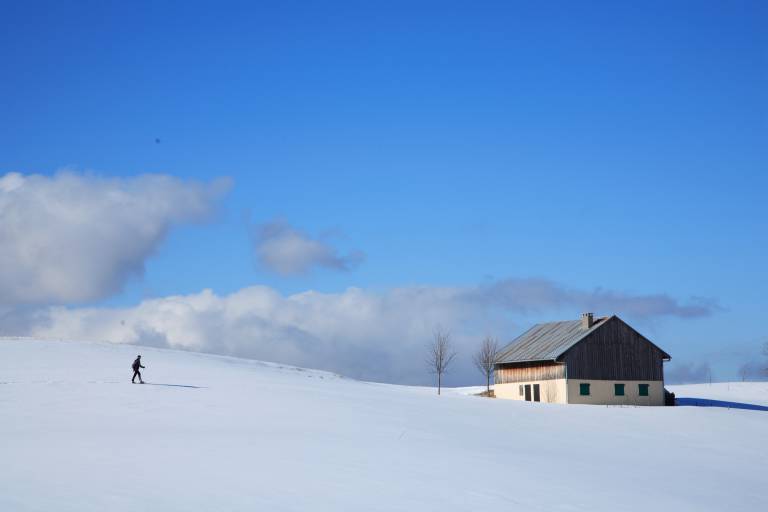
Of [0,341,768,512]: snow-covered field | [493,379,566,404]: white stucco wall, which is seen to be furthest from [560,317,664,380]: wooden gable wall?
[0,341,768,512]: snow-covered field

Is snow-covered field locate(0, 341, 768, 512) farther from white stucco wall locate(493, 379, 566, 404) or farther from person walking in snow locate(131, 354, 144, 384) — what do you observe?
white stucco wall locate(493, 379, 566, 404)

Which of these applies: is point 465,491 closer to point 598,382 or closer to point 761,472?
point 761,472

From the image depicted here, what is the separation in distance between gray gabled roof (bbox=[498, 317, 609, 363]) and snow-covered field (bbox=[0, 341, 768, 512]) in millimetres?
10561

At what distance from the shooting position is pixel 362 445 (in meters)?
30.5

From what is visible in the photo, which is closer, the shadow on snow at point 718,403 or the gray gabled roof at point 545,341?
the gray gabled roof at point 545,341

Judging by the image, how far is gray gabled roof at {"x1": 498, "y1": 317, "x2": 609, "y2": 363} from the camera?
65.3 meters

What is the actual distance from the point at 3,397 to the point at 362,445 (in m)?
17.7

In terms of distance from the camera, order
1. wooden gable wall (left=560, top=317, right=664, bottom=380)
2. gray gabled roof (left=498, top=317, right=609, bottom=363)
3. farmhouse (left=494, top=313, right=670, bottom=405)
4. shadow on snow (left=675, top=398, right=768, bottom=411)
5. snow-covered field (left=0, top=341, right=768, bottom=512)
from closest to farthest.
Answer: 1. snow-covered field (left=0, top=341, right=768, bottom=512)
2. farmhouse (left=494, top=313, right=670, bottom=405)
3. wooden gable wall (left=560, top=317, right=664, bottom=380)
4. gray gabled roof (left=498, top=317, right=609, bottom=363)
5. shadow on snow (left=675, top=398, right=768, bottom=411)

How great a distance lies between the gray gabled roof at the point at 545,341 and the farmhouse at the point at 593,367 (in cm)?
9

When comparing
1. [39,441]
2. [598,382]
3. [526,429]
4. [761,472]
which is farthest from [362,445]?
[598,382]

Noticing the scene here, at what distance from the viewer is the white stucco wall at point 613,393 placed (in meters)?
63.0

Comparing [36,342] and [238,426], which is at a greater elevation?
[36,342]

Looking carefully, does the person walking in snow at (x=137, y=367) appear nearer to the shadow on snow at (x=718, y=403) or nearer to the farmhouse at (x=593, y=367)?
the farmhouse at (x=593, y=367)

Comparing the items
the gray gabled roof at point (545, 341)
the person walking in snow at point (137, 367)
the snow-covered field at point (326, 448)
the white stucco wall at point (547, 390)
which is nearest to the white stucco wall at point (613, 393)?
the white stucco wall at point (547, 390)
